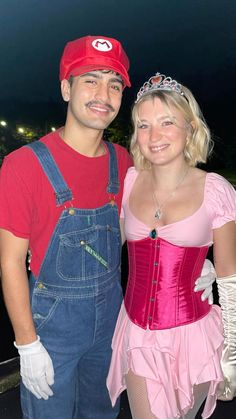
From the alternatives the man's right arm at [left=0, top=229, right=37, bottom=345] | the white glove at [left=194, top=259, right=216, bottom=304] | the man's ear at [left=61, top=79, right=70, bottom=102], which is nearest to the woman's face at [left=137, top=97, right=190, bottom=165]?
the man's ear at [left=61, top=79, right=70, bottom=102]

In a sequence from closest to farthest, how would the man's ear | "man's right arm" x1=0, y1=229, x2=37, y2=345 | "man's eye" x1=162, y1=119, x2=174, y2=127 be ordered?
"man's right arm" x1=0, y1=229, x2=37, y2=345 → "man's eye" x1=162, y1=119, x2=174, y2=127 → the man's ear

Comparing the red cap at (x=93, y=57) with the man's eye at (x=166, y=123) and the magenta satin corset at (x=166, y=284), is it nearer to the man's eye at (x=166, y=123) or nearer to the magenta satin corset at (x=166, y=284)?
the man's eye at (x=166, y=123)

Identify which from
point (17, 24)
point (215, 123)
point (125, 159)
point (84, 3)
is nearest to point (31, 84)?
point (17, 24)

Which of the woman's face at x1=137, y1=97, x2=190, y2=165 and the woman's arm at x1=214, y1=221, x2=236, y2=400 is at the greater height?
the woman's face at x1=137, y1=97, x2=190, y2=165

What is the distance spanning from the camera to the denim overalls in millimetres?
1713

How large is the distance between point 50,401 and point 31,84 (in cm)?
10283

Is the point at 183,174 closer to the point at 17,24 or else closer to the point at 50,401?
the point at 50,401

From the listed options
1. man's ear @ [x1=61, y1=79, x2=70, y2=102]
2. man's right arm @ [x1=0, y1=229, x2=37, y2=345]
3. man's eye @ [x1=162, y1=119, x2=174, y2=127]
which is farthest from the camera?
man's ear @ [x1=61, y1=79, x2=70, y2=102]

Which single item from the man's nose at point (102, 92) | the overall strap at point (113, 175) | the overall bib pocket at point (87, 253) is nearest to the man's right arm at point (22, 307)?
the overall bib pocket at point (87, 253)

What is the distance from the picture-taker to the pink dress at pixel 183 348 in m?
1.65

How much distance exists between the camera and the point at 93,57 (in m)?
1.74

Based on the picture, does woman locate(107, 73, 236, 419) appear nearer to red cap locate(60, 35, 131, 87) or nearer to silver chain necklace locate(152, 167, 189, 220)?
silver chain necklace locate(152, 167, 189, 220)

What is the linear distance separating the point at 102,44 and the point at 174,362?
1451 mm

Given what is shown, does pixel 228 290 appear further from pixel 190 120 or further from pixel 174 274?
pixel 190 120
